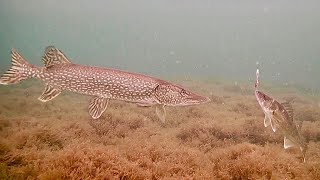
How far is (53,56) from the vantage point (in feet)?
19.6

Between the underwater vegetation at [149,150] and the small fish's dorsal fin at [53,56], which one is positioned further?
the small fish's dorsal fin at [53,56]

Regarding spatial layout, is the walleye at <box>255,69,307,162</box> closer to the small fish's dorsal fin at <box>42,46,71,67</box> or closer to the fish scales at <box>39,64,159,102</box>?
the fish scales at <box>39,64,159,102</box>

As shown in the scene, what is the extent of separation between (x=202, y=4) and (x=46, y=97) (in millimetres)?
93403

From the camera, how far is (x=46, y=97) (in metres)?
5.84

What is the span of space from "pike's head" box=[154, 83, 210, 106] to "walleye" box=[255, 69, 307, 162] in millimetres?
1233

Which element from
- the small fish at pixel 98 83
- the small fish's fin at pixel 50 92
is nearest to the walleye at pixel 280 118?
the small fish at pixel 98 83

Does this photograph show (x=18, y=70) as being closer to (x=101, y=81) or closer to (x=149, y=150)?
(x=101, y=81)

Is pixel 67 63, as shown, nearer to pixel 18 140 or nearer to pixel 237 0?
pixel 18 140

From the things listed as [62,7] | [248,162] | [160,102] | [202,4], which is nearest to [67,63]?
[160,102]

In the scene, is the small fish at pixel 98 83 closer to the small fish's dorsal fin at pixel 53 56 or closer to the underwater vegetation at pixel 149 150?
the small fish's dorsal fin at pixel 53 56

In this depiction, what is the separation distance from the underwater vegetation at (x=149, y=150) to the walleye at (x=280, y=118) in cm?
60

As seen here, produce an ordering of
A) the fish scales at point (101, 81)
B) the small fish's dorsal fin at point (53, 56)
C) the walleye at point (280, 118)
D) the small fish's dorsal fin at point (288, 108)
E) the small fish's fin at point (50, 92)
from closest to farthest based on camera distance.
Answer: the walleye at point (280, 118) → the small fish's dorsal fin at point (288, 108) → the fish scales at point (101, 81) → the small fish's fin at point (50, 92) → the small fish's dorsal fin at point (53, 56)

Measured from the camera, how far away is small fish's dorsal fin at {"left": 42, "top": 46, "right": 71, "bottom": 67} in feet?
19.6

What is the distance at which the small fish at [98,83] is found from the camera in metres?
5.74
